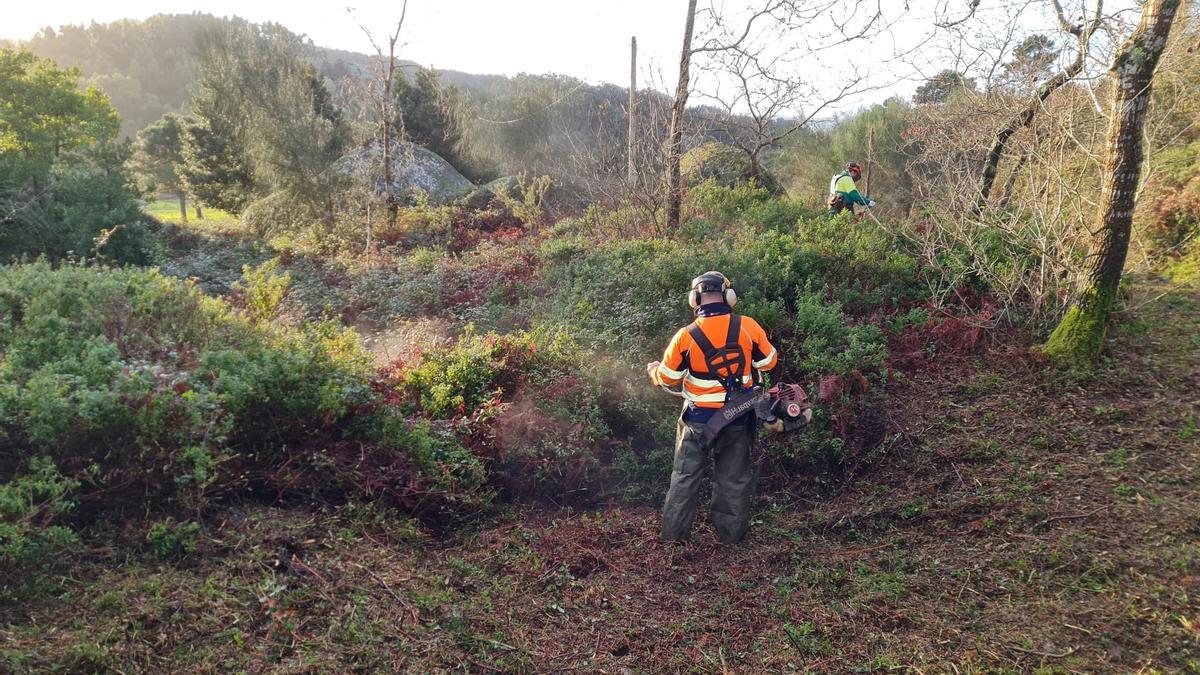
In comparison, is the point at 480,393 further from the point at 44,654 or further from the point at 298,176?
the point at 298,176

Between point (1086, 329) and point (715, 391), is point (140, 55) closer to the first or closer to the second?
point (715, 391)

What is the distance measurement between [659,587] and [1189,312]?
7.25 m

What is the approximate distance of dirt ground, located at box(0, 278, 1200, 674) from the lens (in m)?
3.51

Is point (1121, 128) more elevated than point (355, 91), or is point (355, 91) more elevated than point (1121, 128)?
point (355, 91)

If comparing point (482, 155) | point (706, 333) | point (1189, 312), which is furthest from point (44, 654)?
point (482, 155)

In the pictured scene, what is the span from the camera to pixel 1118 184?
20.6 ft

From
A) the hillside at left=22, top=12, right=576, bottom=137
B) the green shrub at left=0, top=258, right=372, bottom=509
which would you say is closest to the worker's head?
the green shrub at left=0, top=258, right=372, bottom=509

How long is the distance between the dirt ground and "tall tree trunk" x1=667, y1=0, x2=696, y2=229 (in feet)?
22.9

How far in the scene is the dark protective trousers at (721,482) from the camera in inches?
204

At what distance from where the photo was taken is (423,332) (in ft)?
29.0

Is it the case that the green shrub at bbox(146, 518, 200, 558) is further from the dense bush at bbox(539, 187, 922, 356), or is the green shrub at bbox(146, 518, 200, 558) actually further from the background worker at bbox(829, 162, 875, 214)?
the background worker at bbox(829, 162, 875, 214)

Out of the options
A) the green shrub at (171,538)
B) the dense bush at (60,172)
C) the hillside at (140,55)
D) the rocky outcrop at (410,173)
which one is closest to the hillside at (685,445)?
the green shrub at (171,538)

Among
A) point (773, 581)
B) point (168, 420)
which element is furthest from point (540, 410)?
point (168, 420)

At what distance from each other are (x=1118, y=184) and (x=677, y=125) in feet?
22.5
